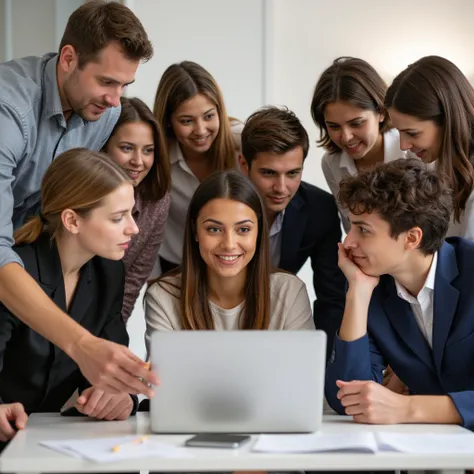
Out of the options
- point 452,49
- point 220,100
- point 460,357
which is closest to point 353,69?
point 220,100

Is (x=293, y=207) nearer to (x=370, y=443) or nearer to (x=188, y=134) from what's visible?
(x=188, y=134)

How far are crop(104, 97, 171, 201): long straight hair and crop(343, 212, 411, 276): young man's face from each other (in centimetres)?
75

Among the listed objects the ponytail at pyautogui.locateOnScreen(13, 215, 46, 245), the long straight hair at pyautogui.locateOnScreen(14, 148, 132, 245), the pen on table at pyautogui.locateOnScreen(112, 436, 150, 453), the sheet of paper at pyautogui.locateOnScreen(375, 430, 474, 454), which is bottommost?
the sheet of paper at pyautogui.locateOnScreen(375, 430, 474, 454)

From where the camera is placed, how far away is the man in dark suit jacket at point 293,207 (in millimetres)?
2799

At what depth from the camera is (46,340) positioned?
7.07 feet

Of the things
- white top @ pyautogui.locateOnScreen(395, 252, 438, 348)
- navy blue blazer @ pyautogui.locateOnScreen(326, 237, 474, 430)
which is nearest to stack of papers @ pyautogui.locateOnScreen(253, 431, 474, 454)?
navy blue blazer @ pyautogui.locateOnScreen(326, 237, 474, 430)

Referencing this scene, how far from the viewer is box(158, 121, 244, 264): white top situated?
300cm

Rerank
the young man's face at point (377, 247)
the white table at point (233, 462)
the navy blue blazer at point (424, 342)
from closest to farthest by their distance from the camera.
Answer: the white table at point (233, 462) → the navy blue blazer at point (424, 342) → the young man's face at point (377, 247)

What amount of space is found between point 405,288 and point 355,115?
28.0 inches

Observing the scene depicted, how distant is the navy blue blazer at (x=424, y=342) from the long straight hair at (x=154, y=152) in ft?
2.78

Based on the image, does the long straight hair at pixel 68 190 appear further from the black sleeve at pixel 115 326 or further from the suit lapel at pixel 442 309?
the suit lapel at pixel 442 309

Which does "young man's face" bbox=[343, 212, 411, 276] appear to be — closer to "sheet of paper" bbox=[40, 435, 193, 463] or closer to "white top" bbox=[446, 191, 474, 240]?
"white top" bbox=[446, 191, 474, 240]

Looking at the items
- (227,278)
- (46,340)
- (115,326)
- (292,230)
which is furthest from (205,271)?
(46,340)

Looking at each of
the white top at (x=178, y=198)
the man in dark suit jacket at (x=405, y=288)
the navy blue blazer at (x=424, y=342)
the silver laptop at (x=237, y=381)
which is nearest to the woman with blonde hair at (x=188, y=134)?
the white top at (x=178, y=198)
